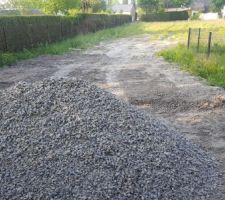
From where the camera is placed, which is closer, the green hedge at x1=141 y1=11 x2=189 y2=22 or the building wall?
the green hedge at x1=141 y1=11 x2=189 y2=22

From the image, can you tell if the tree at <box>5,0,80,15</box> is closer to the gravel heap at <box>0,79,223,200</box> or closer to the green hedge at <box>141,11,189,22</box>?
the green hedge at <box>141,11,189,22</box>

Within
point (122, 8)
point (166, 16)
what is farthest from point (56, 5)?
point (122, 8)

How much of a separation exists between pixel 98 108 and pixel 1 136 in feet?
4.84

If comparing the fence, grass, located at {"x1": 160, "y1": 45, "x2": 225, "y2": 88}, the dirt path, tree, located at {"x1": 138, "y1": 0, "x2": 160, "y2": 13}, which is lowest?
the dirt path

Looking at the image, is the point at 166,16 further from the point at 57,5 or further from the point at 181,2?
the point at 57,5

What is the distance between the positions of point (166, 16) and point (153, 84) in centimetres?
4944

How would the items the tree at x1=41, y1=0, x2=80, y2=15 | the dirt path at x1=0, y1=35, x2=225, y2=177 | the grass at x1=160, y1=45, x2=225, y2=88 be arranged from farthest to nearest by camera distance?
the tree at x1=41, y1=0, x2=80, y2=15
the grass at x1=160, y1=45, x2=225, y2=88
the dirt path at x1=0, y1=35, x2=225, y2=177

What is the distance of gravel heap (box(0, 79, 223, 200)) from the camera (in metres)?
4.39

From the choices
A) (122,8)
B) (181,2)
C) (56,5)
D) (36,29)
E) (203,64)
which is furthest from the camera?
(122,8)

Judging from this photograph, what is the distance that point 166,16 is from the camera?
58812 millimetres

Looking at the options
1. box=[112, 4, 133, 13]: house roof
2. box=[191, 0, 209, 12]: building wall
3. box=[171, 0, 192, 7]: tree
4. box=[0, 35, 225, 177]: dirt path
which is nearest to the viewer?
box=[0, 35, 225, 177]: dirt path

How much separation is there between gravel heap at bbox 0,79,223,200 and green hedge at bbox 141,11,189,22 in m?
54.0

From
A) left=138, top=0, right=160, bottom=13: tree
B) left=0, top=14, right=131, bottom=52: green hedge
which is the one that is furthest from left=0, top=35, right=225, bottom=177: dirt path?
left=138, top=0, right=160, bottom=13: tree

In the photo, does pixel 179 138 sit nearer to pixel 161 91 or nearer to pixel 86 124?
pixel 86 124
